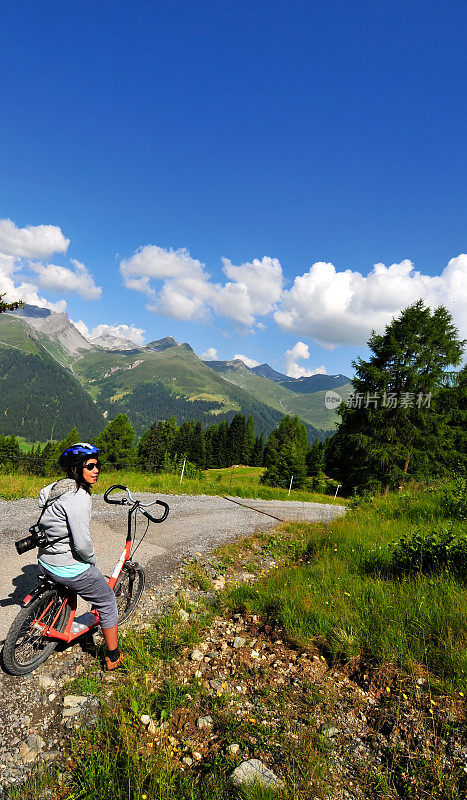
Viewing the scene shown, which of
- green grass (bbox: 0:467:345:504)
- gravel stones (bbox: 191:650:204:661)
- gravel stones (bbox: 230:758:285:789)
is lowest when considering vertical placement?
green grass (bbox: 0:467:345:504)

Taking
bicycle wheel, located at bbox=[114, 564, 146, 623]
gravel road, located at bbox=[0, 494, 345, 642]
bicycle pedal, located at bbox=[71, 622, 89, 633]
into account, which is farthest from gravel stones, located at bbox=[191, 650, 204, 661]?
gravel road, located at bbox=[0, 494, 345, 642]

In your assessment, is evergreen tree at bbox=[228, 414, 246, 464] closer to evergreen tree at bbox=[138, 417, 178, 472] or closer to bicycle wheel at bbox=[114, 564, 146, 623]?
evergreen tree at bbox=[138, 417, 178, 472]

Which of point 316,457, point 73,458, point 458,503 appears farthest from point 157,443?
point 73,458

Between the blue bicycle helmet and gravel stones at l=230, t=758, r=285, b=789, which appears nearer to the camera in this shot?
gravel stones at l=230, t=758, r=285, b=789

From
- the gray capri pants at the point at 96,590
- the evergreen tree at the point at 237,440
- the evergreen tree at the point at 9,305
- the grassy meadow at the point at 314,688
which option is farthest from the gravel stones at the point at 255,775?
the evergreen tree at the point at 237,440

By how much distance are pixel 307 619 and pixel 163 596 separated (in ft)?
8.88

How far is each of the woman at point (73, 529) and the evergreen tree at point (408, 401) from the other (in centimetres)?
2087

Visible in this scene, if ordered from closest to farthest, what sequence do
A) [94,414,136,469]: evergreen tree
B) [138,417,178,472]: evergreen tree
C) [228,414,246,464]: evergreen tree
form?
1. [94,414,136,469]: evergreen tree
2. [138,417,178,472]: evergreen tree
3. [228,414,246,464]: evergreen tree

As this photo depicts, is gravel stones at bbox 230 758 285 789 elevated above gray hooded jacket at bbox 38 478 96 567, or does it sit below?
below

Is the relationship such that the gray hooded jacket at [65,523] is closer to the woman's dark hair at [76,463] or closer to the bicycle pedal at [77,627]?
the woman's dark hair at [76,463]

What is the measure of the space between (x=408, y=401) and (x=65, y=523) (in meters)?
23.0

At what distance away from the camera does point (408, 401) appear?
22.0m

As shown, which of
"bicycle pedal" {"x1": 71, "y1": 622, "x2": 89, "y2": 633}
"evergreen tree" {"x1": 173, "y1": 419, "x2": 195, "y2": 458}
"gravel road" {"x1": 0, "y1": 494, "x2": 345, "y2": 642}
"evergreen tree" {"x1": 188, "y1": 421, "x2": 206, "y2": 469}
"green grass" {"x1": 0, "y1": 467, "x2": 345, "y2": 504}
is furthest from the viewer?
"evergreen tree" {"x1": 173, "y1": 419, "x2": 195, "y2": 458}

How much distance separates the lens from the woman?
11.9 ft
